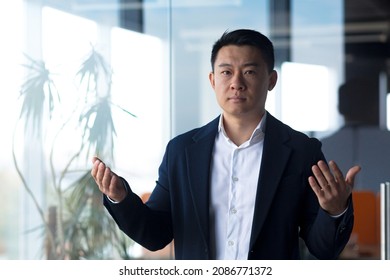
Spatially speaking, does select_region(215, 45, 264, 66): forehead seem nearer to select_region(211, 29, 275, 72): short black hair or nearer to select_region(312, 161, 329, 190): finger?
select_region(211, 29, 275, 72): short black hair

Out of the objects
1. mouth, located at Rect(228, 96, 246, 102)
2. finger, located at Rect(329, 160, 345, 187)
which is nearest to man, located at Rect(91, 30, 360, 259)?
mouth, located at Rect(228, 96, 246, 102)

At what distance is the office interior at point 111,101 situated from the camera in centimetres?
309

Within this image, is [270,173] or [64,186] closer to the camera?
[270,173]

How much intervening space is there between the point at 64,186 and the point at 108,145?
1.00 feet

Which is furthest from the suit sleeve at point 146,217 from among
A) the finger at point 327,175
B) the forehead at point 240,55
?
the finger at point 327,175

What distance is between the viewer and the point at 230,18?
3.36 m

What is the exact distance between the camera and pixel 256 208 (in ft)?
6.01

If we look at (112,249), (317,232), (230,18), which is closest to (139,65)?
(230,18)

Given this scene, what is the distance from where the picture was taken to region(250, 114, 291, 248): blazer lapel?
5.97 feet

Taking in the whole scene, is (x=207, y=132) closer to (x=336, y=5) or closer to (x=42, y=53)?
(x=42, y=53)

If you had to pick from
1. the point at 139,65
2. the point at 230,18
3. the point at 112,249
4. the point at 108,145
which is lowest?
the point at 112,249

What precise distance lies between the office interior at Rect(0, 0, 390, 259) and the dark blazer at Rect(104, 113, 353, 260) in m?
1.08

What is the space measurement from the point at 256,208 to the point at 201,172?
0.56 feet

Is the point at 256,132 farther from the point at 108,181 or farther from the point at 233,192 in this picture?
the point at 108,181
